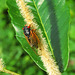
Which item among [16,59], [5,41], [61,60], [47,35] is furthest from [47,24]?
[5,41]

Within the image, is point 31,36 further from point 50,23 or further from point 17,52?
point 17,52

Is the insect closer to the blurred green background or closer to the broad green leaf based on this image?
the broad green leaf

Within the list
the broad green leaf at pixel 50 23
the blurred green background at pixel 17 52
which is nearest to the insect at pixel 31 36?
the broad green leaf at pixel 50 23

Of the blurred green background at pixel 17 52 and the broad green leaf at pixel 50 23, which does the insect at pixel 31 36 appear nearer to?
the broad green leaf at pixel 50 23

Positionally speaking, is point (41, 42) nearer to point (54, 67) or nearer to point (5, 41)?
point (54, 67)

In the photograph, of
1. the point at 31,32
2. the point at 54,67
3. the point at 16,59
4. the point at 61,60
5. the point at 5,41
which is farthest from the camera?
the point at 5,41

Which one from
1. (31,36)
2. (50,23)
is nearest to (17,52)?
(31,36)
